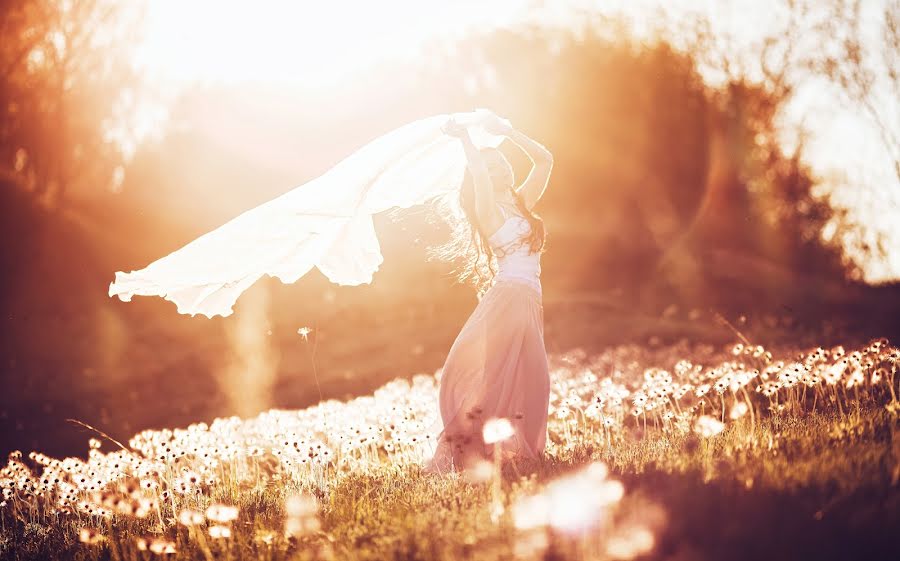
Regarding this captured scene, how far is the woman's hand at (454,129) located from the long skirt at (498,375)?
1.52 meters

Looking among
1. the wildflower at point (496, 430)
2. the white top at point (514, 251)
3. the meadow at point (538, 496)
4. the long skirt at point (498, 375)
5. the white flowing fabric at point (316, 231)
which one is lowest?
the meadow at point (538, 496)

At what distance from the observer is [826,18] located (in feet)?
81.4

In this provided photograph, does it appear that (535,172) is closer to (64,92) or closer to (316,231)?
(316,231)

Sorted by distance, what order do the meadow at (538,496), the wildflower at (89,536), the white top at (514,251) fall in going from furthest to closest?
1. the white top at (514,251)
2. the wildflower at (89,536)
3. the meadow at (538,496)

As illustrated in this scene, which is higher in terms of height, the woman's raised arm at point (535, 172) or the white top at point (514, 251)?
the woman's raised arm at point (535, 172)

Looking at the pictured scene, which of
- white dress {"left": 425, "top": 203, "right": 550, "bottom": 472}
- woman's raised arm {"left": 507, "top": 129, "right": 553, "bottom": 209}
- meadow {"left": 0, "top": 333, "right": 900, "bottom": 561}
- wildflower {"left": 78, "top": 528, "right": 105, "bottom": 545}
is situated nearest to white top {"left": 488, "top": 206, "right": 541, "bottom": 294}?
white dress {"left": 425, "top": 203, "right": 550, "bottom": 472}

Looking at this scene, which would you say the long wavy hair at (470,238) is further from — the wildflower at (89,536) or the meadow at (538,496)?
the wildflower at (89,536)

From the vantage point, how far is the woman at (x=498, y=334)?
7.74m

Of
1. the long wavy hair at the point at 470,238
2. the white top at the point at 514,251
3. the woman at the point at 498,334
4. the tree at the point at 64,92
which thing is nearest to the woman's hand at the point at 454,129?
the woman at the point at 498,334

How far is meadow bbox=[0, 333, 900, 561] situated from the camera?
4539 millimetres

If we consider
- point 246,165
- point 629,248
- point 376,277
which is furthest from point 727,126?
point 246,165

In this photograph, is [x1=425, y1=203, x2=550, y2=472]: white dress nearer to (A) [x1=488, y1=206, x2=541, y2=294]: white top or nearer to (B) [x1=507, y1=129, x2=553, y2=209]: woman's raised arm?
(A) [x1=488, y1=206, x2=541, y2=294]: white top

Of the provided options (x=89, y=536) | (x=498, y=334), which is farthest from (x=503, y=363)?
(x=89, y=536)

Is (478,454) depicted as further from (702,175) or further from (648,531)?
(702,175)
